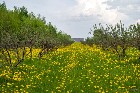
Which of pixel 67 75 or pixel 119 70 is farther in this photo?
pixel 119 70

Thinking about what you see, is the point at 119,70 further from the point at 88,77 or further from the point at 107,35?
the point at 107,35

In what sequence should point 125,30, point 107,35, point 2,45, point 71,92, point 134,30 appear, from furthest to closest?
1. point 107,35
2. point 125,30
3. point 134,30
4. point 2,45
5. point 71,92

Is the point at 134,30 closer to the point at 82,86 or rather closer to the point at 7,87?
the point at 82,86

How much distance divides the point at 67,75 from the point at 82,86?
3.23 meters

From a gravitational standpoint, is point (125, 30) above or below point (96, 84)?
above

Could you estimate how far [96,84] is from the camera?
51.3ft

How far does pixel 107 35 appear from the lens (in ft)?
108

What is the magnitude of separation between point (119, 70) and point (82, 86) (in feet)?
18.1

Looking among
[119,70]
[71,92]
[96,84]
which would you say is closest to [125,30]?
[119,70]

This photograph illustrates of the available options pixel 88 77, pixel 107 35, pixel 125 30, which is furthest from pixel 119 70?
pixel 107 35

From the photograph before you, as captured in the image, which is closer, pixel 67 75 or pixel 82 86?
pixel 82 86

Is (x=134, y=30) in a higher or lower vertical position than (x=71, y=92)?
higher

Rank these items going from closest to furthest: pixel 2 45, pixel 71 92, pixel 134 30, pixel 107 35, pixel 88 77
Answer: pixel 71 92, pixel 88 77, pixel 2 45, pixel 134 30, pixel 107 35

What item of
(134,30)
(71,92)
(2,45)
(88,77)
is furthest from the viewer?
(134,30)
